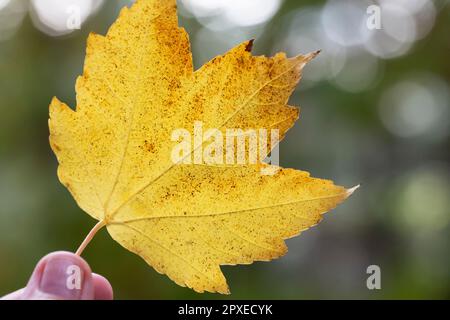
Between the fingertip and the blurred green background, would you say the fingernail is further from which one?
the blurred green background

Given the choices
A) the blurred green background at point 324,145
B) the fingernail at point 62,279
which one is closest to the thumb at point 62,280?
the fingernail at point 62,279

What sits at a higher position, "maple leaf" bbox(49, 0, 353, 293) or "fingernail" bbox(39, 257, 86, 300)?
"maple leaf" bbox(49, 0, 353, 293)

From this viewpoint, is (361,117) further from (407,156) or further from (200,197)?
(200,197)

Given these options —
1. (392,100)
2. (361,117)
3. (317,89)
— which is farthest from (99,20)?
(392,100)

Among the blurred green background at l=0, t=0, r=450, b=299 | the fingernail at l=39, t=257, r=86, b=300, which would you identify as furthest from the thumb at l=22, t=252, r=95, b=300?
the blurred green background at l=0, t=0, r=450, b=299

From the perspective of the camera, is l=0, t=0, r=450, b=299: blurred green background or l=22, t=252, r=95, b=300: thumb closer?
l=22, t=252, r=95, b=300: thumb
